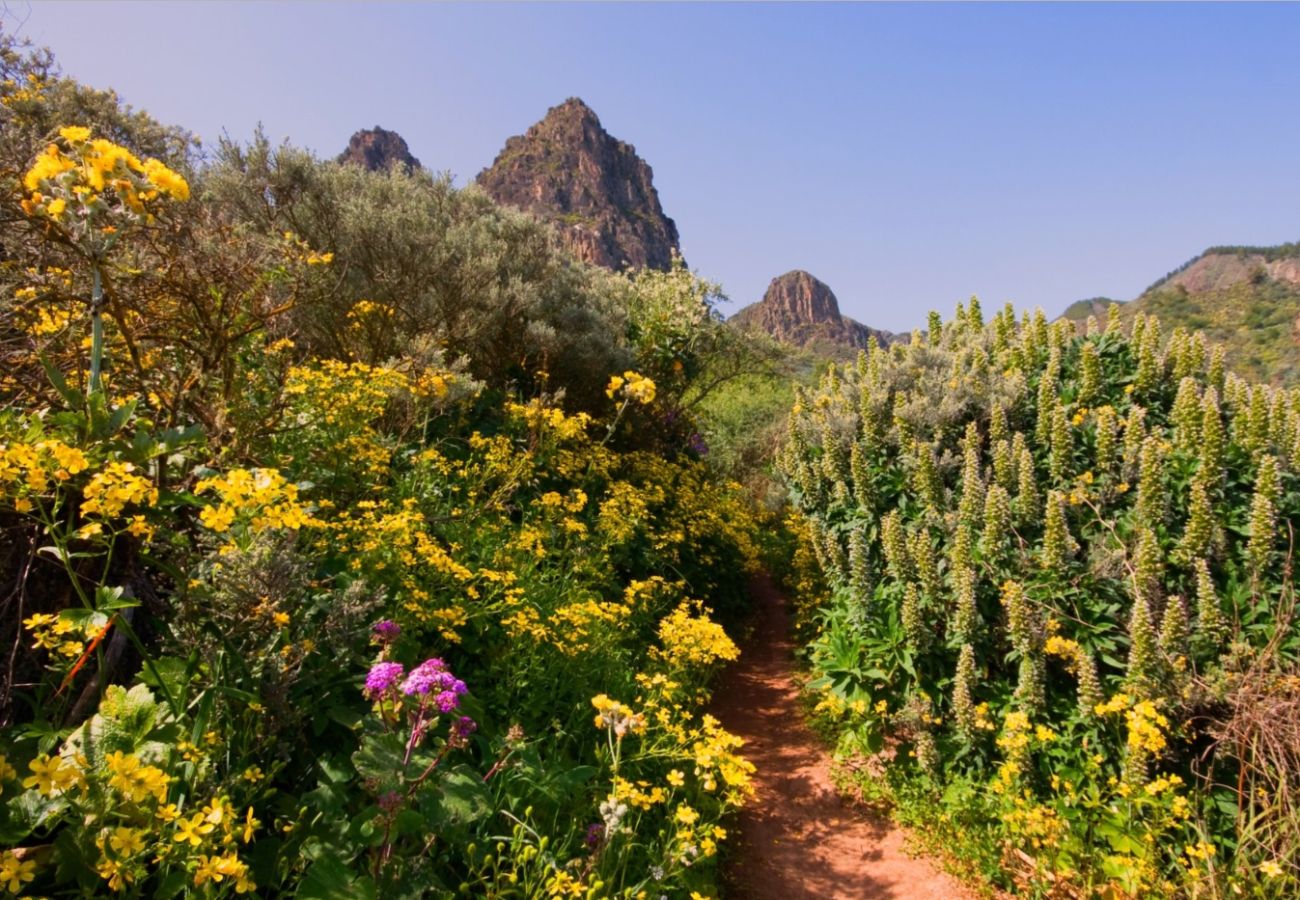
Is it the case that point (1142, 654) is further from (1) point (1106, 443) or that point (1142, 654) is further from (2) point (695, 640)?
(2) point (695, 640)

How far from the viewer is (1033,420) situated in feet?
16.4

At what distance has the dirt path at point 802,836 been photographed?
11.5 feet

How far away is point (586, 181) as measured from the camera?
4136 inches

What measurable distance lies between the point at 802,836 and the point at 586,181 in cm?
11128

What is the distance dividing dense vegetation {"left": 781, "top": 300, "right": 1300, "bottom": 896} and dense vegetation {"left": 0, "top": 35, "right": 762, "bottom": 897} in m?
1.37

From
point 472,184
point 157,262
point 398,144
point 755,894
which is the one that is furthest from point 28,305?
point 398,144

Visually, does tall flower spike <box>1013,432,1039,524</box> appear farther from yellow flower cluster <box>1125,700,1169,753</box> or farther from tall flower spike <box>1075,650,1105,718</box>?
yellow flower cluster <box>1125,700,1169,753</box>

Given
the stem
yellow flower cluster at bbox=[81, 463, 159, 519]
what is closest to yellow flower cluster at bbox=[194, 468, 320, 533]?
yellow flower cluster at bbox=[81, 463, 159, 519]

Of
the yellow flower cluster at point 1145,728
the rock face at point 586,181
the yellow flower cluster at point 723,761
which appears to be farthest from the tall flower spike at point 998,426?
the rock face at point 586,181

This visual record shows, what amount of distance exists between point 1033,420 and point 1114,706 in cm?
233

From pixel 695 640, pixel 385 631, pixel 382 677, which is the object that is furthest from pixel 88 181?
pixel 695 640

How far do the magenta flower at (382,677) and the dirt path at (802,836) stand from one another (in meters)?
2.56

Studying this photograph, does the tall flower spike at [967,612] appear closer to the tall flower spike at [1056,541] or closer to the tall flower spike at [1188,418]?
the tall flower spike at [1056,541]

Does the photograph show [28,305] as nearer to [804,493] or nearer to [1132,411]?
[804,493]
